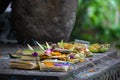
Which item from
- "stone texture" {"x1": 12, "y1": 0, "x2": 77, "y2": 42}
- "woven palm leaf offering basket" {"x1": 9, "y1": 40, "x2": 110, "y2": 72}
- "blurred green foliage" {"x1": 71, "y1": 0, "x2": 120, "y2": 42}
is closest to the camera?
"woven palm leaf offering basket" {"x1": 9, "y1": 40, "x2": 110, "y2": 72}

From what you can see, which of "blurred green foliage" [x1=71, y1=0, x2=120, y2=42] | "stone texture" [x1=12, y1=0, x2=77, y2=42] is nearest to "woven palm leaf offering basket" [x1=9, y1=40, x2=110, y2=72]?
"stone texture" [x1=12, y1=0, x2=77, y2=42]

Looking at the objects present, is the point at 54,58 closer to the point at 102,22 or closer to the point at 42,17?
the point at 42,17

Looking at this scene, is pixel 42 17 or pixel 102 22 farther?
pixel 102 22

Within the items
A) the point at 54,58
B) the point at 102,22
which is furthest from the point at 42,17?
the point at 102,22

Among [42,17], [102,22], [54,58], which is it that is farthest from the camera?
[102,22]

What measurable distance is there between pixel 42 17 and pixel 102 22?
8.60 meters

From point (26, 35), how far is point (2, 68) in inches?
108

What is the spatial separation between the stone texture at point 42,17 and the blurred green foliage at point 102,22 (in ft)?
19.8

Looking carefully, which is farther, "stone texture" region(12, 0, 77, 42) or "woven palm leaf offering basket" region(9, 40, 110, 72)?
"stone texture" region(12, 0, 77, 42)

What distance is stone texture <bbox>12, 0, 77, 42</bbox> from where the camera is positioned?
9352mm

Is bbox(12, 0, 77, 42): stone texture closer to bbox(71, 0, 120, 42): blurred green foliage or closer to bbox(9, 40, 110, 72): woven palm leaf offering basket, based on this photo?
bbox(9, 40, 110, 72): woven palm leaf offering basket

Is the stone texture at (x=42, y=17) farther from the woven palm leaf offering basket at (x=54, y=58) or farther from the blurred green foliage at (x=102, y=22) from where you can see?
the blurred green foliage at (x=102, y=22)

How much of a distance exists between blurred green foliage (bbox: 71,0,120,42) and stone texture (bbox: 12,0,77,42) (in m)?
6.02

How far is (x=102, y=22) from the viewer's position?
17766 mm
